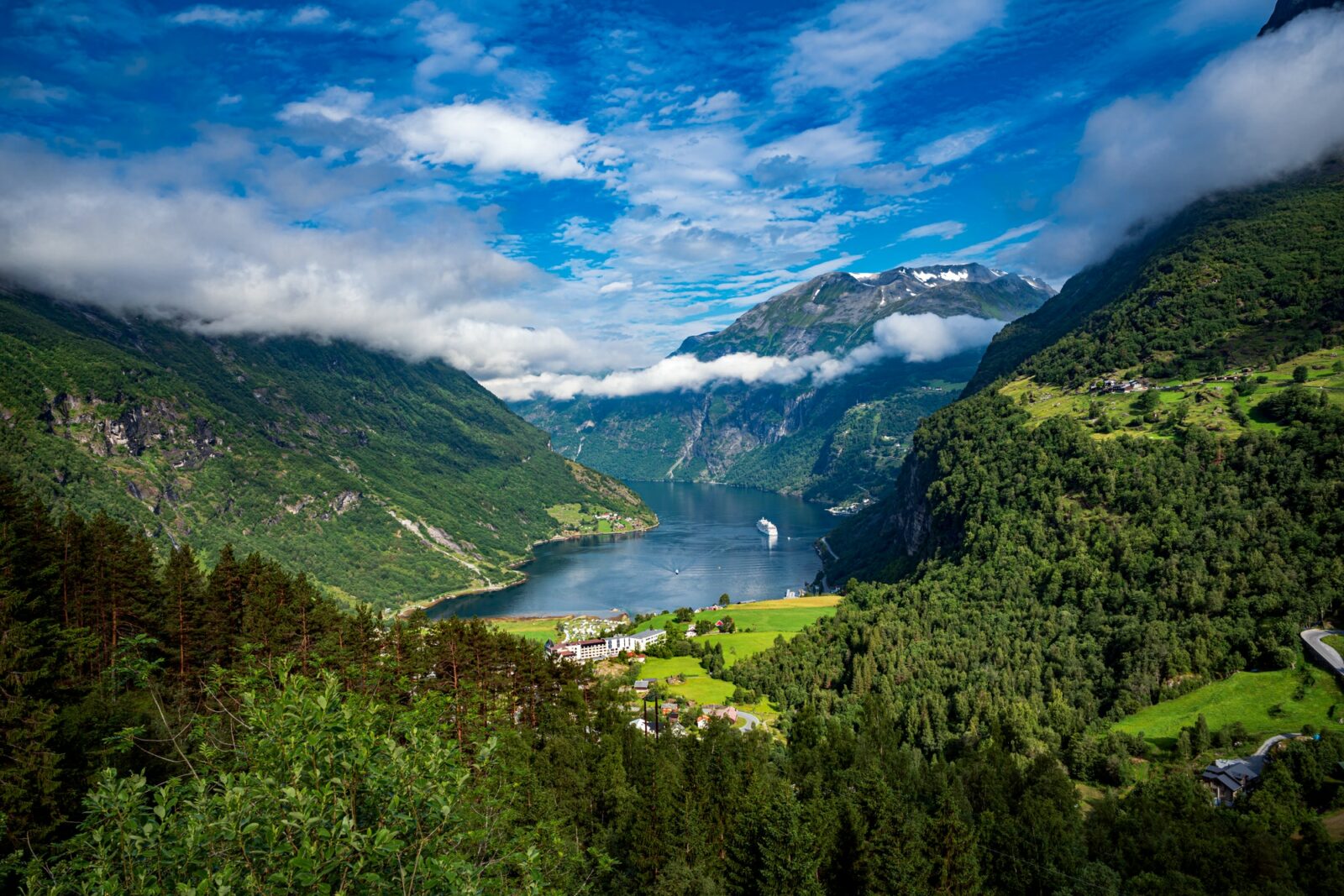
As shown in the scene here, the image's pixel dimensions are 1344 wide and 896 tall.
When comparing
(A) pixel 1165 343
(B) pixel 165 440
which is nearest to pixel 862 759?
(A) pixel 1165 343

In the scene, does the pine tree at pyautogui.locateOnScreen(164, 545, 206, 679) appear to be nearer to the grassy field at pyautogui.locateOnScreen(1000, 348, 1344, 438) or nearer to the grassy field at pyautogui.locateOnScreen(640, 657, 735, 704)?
the grassy field at pyautogui.locateOnScreen(640, 657, 735, 704)

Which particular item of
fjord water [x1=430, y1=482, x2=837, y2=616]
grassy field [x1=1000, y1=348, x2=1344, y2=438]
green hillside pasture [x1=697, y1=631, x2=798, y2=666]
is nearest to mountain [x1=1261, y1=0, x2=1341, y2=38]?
grassy field [x1=1000, y1=348, x2=1344, y2=438]

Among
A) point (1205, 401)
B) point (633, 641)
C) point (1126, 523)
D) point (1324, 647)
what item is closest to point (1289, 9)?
point (1205, 401)

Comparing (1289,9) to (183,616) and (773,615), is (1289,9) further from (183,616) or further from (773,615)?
(183,616)

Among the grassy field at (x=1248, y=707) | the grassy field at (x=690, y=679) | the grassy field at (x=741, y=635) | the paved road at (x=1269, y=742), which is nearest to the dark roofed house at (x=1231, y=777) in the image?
the paved road at (x=1269, y=742)

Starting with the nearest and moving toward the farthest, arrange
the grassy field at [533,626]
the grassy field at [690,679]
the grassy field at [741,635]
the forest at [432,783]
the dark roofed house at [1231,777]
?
1. the forest at [432,783]
2. the dark roofed house at [1231,777]
3. the grassy field at [690,679]
4. the grassy field at [741,635]
5. the grassy field at [533,626]

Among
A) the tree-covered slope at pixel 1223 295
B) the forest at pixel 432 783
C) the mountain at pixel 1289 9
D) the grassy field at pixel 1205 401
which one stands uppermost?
the mountain at pixel 1289 9

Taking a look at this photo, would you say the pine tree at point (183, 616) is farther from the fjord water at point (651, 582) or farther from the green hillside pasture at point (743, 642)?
the fjord water at point (651, 582)

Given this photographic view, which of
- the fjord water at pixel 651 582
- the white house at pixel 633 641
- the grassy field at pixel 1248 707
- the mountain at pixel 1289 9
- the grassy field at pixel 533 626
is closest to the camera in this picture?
the grassy field at pixel 1248 707
